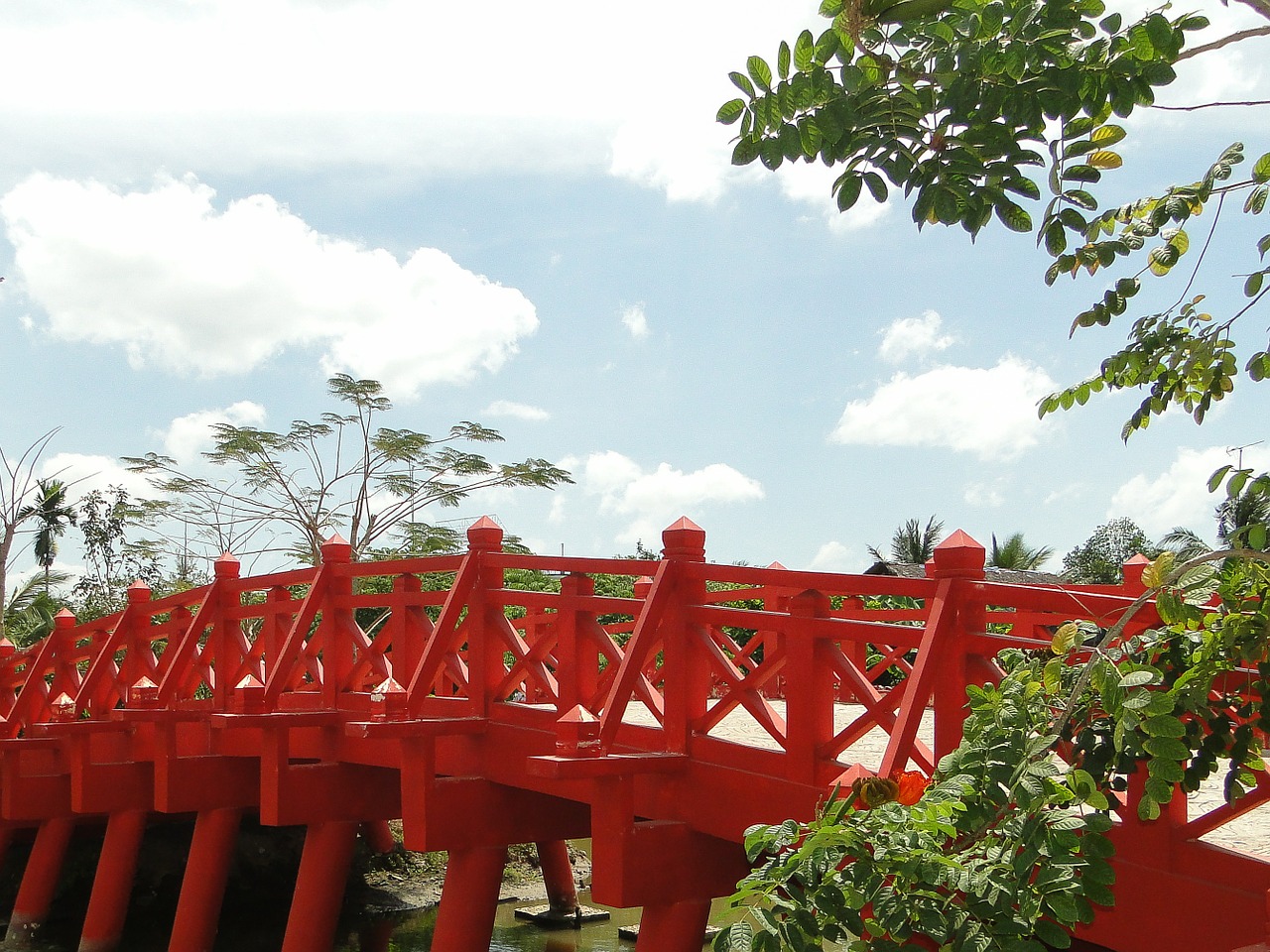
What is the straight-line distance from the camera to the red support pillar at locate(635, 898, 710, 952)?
695 cm

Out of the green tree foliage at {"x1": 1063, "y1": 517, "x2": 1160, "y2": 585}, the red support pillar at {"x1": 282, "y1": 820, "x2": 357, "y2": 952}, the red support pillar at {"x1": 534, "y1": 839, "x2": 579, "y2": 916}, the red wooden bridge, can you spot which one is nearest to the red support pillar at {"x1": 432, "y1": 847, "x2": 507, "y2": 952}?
the red wooden bridge

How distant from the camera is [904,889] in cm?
313

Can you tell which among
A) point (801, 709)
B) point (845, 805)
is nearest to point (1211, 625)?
point (845, 805)

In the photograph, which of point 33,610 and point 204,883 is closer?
point 204,883

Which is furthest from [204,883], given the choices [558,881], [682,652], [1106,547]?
[1106,547]

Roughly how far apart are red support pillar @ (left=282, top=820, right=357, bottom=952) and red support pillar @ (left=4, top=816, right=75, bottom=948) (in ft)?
22.4

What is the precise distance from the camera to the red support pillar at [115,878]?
46.0 feet

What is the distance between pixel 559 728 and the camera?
6637 mm

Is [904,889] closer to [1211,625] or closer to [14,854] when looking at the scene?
[1211,625]

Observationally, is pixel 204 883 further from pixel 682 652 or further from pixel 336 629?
pixel 682 652

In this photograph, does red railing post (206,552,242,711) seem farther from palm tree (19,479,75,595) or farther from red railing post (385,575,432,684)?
palm tree (19,479,75,595)

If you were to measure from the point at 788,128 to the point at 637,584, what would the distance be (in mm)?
7369

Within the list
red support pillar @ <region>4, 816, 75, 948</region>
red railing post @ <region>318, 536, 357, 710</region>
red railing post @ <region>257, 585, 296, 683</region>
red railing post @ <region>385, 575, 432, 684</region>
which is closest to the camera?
red railing post @ <region>385, 575, 432, 684</region>

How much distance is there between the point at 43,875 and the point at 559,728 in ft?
40.4
